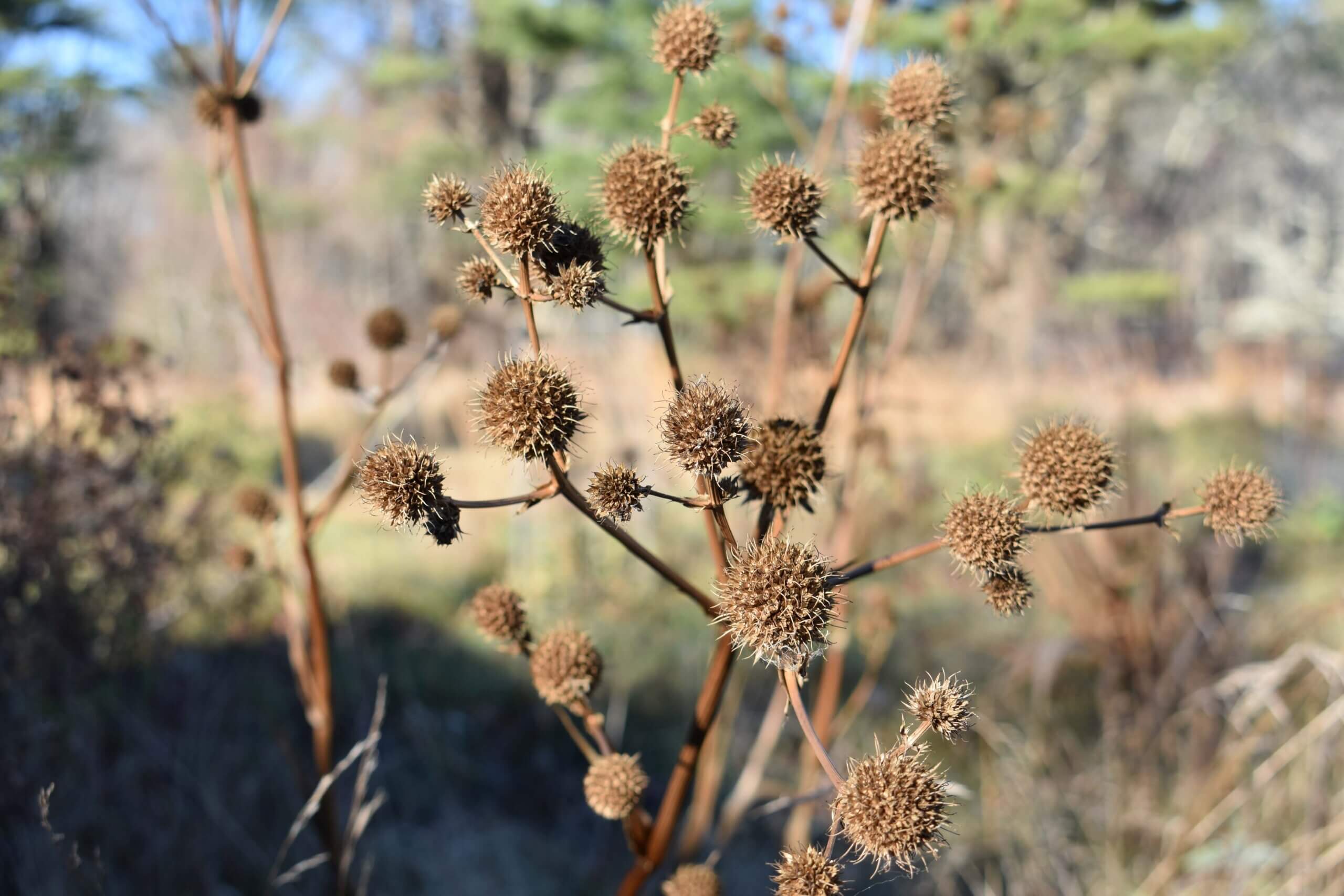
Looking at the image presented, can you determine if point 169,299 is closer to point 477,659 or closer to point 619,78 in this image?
point 619,78

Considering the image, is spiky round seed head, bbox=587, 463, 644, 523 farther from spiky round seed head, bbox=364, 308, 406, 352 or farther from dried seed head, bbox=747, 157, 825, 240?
spiky round seed head, bbox=364, 308, 406, 352

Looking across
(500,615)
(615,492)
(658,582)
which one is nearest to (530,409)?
(615,492)

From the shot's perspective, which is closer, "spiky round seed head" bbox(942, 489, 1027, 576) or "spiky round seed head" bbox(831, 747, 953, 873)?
"spiky round seed head" bbox(831, 747, 953, 873)

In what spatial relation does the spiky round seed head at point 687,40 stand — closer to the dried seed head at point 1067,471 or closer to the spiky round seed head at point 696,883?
the dried seed head at point 1067,471

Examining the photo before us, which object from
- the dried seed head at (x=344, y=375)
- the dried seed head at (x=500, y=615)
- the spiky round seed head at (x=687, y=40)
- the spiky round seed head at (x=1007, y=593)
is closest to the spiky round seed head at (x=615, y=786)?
the dried seed head at (x=500, y=615)

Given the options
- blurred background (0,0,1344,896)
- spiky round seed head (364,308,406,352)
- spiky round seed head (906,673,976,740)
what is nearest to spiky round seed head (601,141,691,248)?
blurred background (0,0,1344,896)

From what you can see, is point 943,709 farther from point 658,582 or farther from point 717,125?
point 658,582

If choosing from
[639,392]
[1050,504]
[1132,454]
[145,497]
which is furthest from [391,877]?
[1132,454]
